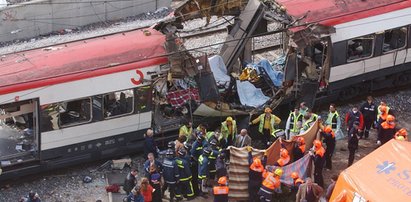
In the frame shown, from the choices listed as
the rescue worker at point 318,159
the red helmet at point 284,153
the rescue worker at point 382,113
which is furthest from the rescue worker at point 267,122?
the rescue worker at point 382,113

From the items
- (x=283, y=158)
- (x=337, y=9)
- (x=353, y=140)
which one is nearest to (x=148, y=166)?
(x=283, y=158)

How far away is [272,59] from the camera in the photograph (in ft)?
66.1

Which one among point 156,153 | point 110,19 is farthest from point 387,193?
point 110,19

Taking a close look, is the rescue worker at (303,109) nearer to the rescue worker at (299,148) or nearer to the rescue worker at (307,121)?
the rescue worker at (307,121)

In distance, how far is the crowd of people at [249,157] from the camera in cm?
1287

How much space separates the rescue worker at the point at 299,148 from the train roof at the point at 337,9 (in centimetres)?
377

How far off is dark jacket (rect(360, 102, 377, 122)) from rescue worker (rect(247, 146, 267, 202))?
3.72 meters

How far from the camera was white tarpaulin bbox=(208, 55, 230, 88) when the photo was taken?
55.2 feet

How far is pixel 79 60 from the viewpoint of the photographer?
48.8 feet

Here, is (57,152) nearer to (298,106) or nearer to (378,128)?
(298,106)

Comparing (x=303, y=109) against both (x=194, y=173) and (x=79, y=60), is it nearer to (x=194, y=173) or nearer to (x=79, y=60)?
(x=194, y=173)

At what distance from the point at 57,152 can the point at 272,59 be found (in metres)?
8.08

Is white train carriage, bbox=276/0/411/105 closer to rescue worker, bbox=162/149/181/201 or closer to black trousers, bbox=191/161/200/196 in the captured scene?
black trousers, bbox=191/161/200/196

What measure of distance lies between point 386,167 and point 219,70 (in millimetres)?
6639
